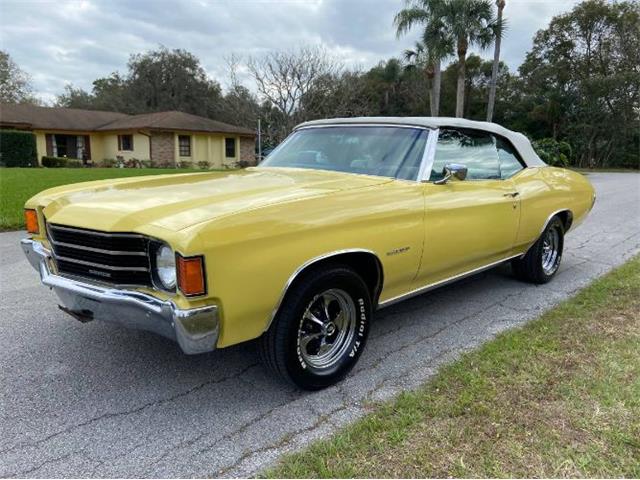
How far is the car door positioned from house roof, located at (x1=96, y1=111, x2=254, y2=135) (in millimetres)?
27565

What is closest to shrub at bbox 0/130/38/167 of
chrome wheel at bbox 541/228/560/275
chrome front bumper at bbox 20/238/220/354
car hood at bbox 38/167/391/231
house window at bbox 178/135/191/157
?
house window at bbox 178/135/191/157

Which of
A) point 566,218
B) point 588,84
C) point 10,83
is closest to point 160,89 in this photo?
point 10,83

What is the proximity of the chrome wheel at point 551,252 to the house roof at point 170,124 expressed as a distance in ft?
89.5

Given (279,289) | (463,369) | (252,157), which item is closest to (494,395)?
(463,369)

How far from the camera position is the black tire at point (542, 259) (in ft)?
16.7

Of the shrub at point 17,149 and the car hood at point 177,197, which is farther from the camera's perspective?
the shrub at point 17,149

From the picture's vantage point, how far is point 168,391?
2.93 meters

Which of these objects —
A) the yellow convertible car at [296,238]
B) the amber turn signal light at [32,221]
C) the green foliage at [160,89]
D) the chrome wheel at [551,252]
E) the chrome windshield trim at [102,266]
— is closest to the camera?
the yellow convertible car at [296,238]

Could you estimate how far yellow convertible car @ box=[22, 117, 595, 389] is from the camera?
93.4 inches

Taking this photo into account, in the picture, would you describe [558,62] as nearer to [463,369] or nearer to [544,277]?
[544,277]

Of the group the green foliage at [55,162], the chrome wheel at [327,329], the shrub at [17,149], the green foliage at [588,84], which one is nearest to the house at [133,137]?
the green foliage at [55,162]

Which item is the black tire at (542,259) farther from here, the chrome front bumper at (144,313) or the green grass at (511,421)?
the chrome front bumper at (144,313)

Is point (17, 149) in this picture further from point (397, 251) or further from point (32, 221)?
point (397, 251)

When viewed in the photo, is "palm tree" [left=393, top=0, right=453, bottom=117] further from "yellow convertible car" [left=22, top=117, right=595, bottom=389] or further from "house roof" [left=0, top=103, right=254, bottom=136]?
"yellow convertible car" [left=22, top=117, right=595, bottom=389]
